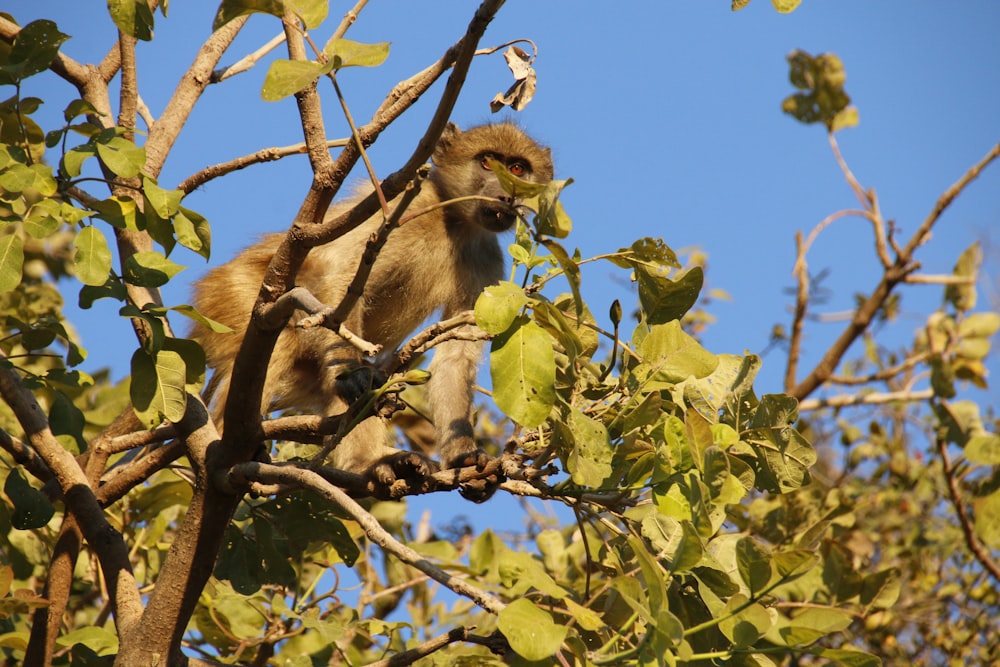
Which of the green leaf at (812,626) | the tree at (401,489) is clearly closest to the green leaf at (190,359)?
the tree at (401,489)

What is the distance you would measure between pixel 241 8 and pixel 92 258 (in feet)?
2.32

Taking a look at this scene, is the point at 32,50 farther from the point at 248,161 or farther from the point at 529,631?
the point at 529,631

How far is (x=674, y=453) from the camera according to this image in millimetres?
1763

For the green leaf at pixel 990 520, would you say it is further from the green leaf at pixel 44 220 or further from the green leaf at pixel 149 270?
the green leaf at pixel 44 220

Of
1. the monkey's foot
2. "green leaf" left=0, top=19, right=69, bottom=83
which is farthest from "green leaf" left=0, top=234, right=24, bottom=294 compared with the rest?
the monkey's foot

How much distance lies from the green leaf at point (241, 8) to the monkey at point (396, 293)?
Answer: 172 cm

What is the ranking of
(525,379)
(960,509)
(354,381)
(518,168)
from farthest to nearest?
1. (518,168)
2. (960,509)
3. (354,381)
4. (525,379)

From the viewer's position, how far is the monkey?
147 inches

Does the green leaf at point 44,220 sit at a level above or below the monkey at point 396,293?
below

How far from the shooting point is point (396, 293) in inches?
172

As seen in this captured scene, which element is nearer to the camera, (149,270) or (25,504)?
(149,270)

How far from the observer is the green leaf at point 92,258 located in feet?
7.13

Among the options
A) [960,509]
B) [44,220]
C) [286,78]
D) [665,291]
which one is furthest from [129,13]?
[960,509]

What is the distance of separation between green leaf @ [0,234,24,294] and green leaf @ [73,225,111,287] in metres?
0.15
